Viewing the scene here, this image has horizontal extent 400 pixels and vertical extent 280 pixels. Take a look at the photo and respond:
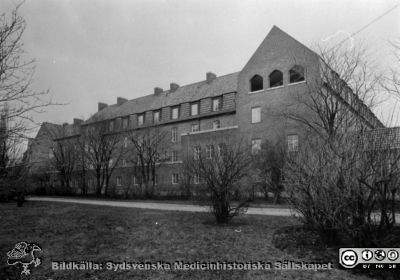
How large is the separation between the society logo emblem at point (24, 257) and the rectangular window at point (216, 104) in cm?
2988

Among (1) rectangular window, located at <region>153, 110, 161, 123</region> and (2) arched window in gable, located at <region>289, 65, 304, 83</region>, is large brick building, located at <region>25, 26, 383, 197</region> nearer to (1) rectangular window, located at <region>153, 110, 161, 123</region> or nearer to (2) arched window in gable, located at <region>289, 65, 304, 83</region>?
(2) arched window in gable, located at <region>289, 65, 304, 83</region>

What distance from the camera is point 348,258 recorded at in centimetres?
527

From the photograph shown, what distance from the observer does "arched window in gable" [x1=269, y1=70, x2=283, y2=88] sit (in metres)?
29.9

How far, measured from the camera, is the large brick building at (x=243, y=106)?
27592 millimetres

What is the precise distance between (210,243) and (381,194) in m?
3.61

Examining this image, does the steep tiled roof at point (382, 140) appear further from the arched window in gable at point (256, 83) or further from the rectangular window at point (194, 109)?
the rectangular window at point (194, 109)

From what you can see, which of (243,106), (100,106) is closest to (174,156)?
(243,106)

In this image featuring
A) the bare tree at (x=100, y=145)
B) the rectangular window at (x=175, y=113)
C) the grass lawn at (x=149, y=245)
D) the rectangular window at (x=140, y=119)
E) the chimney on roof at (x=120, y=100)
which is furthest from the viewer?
the chimney on roof at (x=120, y=100)

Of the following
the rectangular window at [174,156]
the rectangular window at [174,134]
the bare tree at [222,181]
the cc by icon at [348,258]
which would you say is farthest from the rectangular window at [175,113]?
the cc by icon at [348,258]

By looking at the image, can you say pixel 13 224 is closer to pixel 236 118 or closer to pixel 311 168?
pixel 311 168

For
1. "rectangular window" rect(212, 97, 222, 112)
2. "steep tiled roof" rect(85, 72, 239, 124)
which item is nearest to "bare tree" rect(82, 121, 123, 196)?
"steep tiled roof" rect(85, 72, 239, 124)

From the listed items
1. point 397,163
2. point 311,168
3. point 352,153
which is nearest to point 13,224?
point 311,168

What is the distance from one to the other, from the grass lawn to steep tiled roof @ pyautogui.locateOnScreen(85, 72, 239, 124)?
2550 cm

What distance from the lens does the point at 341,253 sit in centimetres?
518
